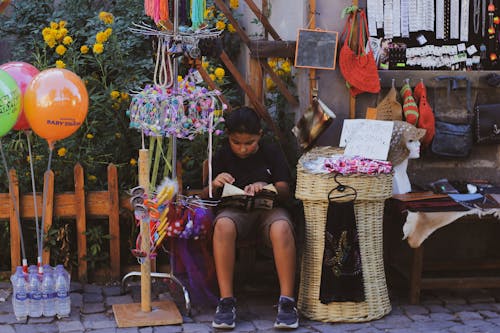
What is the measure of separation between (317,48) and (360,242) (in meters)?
1.44

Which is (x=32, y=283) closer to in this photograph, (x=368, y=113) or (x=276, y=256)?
(x=276, y=256)

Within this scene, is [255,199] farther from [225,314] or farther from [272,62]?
[272,62]

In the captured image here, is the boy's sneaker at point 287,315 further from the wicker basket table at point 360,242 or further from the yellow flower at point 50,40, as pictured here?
the yellow flower at point 50,40

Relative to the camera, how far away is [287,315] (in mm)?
4176

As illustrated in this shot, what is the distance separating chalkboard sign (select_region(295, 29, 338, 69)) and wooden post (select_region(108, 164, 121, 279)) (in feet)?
4.95

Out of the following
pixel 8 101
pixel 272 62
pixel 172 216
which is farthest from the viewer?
pixel 272 62

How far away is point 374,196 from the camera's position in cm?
438

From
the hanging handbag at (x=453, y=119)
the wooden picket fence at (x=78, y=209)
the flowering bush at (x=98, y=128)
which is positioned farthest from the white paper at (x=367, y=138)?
the wooden picket fence at (x=78, y=209)

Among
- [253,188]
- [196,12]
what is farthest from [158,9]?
[253,188]

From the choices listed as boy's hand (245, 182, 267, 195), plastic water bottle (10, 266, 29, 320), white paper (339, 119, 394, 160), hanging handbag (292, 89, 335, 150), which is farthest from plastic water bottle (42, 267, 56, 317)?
white paper (339, 119, 394, 160)

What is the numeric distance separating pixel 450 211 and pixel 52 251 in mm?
2692

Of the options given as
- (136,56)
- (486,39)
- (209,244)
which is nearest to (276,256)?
(209,244)

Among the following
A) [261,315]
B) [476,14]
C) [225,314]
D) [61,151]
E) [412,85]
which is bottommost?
[261,315]

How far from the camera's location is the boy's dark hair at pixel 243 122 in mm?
4422
